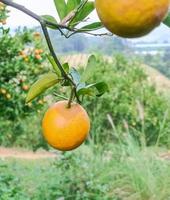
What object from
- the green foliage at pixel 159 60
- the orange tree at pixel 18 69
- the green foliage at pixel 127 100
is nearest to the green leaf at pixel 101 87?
the orange tree at pixel 18 69

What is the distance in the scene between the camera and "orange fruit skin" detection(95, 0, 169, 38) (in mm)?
358

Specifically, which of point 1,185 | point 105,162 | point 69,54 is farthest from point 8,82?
point 69,54

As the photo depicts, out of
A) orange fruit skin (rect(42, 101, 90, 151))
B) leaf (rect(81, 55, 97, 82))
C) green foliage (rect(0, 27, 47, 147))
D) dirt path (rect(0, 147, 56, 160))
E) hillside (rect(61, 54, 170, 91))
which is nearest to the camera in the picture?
orange fruit skin (rect(42, 101, 90, 151))

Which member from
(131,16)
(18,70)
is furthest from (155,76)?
(131,16)

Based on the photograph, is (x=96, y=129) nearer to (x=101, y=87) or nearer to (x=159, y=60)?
(x=159, y=60)

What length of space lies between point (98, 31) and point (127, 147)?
3.87m

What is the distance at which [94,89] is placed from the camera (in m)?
0.63

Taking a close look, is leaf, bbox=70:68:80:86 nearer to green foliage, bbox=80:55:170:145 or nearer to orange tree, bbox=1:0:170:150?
orange tree, bbox=1:0:170:150

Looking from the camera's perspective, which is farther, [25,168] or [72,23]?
[25,168]

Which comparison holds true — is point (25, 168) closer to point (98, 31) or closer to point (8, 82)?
point (8, 82)

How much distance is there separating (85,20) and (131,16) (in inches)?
7.4

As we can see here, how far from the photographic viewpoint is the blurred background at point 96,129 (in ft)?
11.9

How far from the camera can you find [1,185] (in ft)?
10.9

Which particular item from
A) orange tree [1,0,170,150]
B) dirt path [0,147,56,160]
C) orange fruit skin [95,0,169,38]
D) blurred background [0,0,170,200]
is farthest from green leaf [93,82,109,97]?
dirt path [0,147,56,160]
